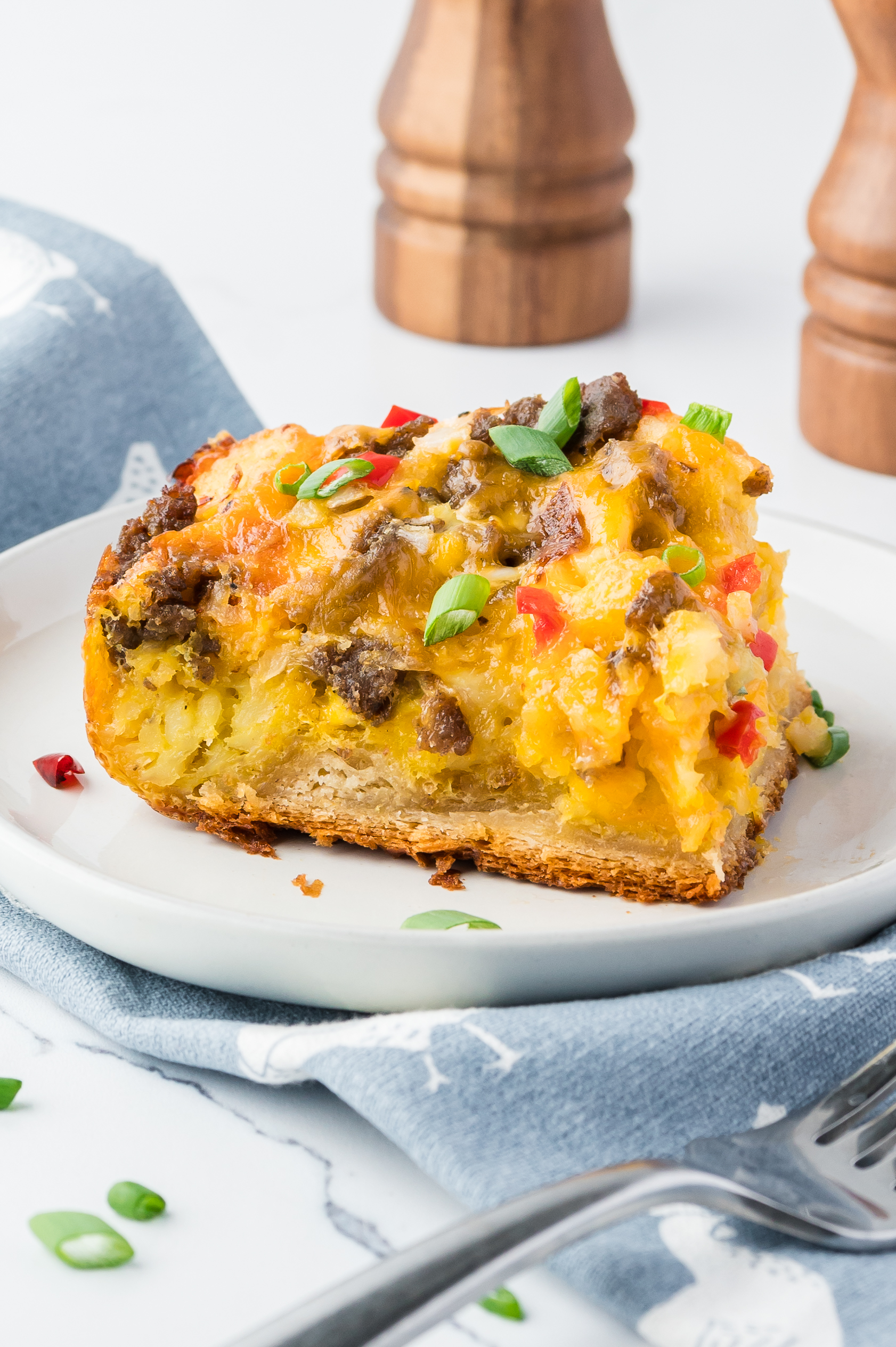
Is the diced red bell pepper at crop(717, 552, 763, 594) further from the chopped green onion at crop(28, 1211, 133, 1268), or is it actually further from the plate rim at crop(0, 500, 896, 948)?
the chopped green onion at crop(28, 1211, 133, 1268)

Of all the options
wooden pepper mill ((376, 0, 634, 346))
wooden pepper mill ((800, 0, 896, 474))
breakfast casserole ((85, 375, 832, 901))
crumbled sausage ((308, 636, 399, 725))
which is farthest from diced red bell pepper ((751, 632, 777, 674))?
wooden pepper mill ((376, 0, 634, 346))

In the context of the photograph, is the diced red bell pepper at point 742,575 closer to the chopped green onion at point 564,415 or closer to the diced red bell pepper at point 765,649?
the diced red bell pepper at point 765,649

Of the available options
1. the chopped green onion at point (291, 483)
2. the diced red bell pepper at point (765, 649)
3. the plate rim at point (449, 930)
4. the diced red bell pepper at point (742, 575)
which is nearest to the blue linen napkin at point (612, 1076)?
the plate rim at point (449, 930)

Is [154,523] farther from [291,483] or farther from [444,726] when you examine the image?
[444,726]

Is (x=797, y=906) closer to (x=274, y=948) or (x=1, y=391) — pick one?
(x=274, y=948)

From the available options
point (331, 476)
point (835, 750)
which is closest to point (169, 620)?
point (331, 476)

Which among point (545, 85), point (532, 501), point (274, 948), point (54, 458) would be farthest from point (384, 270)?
point (274, 948)
